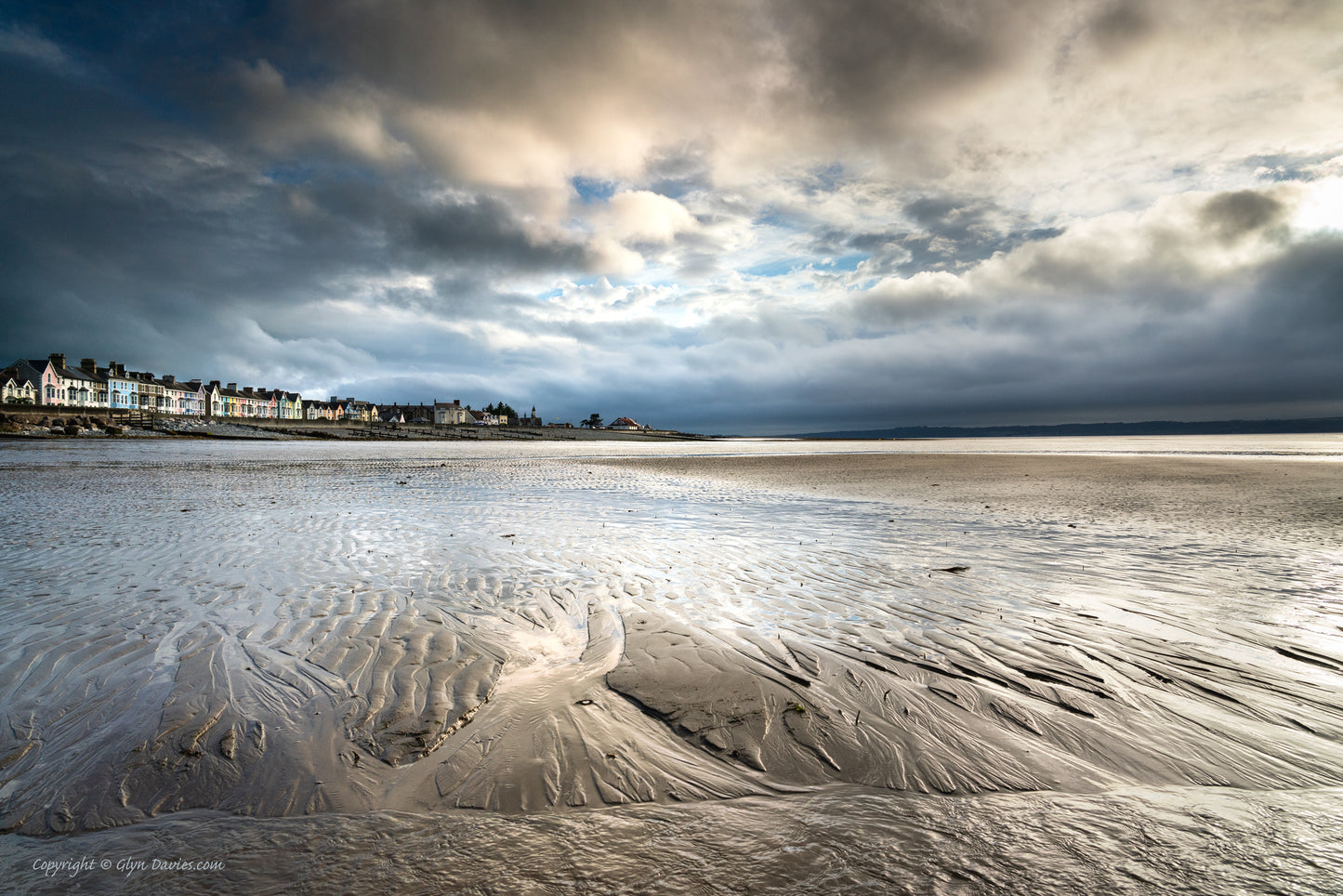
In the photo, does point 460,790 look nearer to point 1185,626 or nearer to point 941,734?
point 941,734

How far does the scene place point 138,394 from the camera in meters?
113

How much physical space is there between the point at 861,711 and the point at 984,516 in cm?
1213

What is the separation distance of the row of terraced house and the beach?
10700cm

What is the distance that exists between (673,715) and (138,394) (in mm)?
154110

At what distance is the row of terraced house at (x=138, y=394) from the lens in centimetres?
8812

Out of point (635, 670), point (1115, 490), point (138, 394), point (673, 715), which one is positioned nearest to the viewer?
→ point (673, 715)

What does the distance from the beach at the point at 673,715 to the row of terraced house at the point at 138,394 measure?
4212 inches

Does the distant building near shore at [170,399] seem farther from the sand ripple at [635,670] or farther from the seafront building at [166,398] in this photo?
the sand ripple at [635,670]

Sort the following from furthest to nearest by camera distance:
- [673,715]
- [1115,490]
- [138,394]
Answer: [138,394] → [1115,490] → [673,715]

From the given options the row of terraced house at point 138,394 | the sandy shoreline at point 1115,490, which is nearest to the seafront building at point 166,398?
the row of terraced house at point 138,394

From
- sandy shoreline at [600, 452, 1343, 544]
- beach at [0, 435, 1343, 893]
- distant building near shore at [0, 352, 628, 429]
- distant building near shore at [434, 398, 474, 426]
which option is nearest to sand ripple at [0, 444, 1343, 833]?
beach at [0, 435, 1343, 893]

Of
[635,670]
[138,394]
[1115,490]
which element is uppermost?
[138,394]

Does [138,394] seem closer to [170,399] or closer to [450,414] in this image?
[170,399]

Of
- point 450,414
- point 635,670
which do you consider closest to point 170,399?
point 450,414
